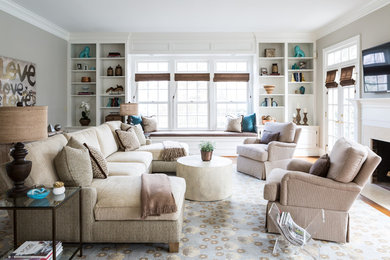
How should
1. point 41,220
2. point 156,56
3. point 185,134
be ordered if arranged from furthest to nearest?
1. point 156,56
2. point 185,134
3. point 41,220

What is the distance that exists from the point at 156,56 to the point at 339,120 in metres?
4.35

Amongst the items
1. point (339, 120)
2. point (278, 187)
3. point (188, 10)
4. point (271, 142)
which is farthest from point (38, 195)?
point (339, 120)

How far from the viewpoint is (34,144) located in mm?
2410

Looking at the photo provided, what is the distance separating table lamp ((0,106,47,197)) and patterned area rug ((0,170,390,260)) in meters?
0.78

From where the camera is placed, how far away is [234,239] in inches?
102

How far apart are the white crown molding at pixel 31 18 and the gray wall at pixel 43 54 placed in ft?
0.24

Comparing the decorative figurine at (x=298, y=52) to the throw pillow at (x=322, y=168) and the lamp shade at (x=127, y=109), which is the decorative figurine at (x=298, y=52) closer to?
the lamp shade at (x=127, y=109)

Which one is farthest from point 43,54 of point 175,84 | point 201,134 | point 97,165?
point 97,165

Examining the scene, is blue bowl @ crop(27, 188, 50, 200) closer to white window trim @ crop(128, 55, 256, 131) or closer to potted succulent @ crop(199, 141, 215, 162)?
potted succulent @ crop(199, 141, 215, 162)

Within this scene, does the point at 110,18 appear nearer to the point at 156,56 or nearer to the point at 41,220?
the point at 156,56

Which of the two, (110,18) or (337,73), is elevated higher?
(110,18)

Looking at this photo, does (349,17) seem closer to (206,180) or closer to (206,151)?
(206,151)

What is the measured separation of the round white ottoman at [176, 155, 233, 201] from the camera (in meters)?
3.58

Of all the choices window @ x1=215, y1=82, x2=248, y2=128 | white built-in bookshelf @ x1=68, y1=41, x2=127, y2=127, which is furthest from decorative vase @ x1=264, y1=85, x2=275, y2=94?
white built-in bookshelf @ x1=68, y1=41, x2=127, y2=127
